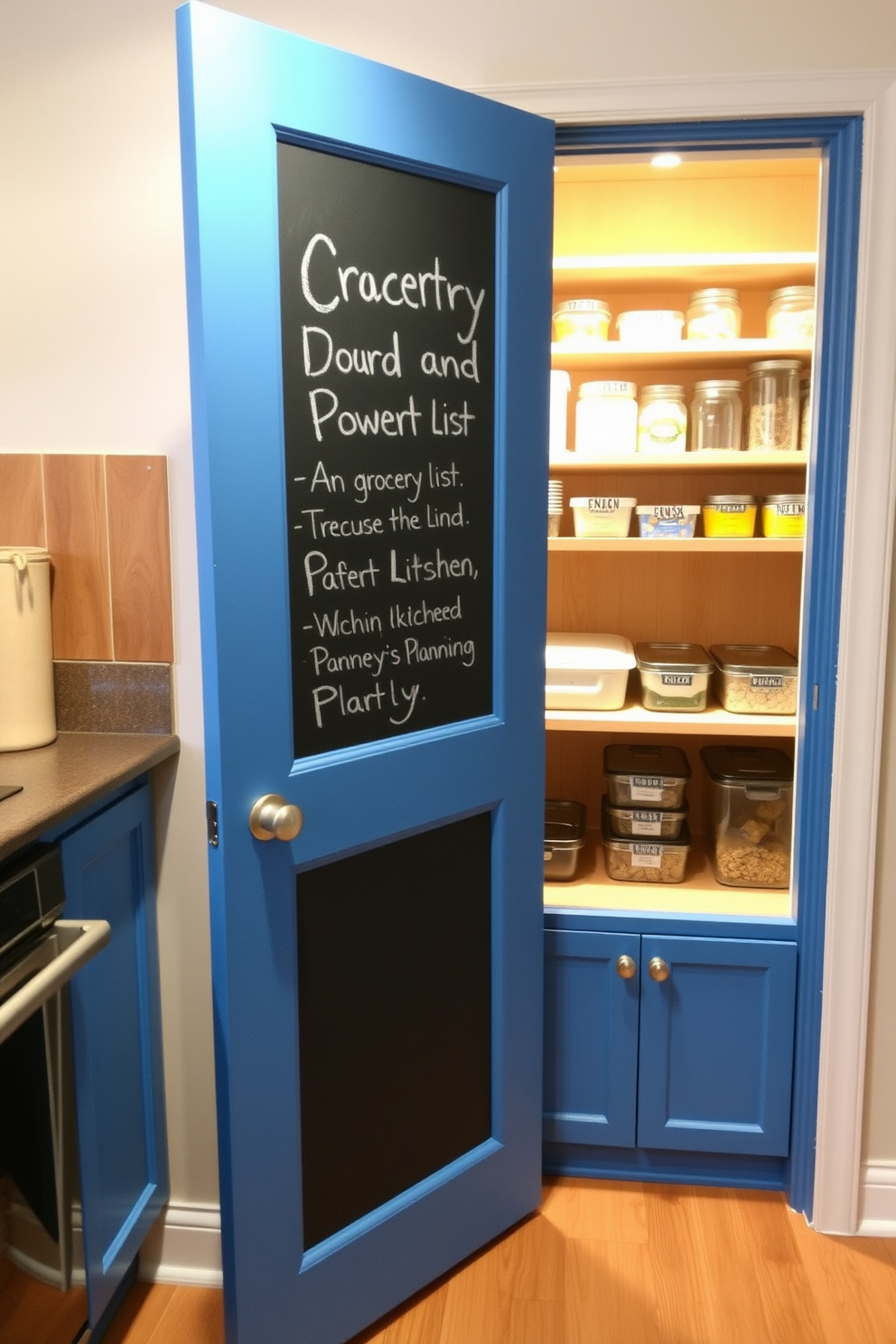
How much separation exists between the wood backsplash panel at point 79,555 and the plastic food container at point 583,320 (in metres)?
1.01

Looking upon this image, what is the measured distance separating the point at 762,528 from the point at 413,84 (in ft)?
3.93

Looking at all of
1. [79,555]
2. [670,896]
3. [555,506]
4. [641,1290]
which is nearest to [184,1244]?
[641,1290]

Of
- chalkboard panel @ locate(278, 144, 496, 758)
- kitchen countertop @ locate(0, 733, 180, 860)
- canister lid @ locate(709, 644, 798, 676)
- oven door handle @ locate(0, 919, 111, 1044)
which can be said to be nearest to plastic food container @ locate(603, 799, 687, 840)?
canister lid @ locate(709, 644, 798, 676)

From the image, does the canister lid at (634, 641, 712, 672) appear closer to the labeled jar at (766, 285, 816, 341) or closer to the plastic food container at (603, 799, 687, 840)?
the plastic food container at (603, 799, 687, 840)

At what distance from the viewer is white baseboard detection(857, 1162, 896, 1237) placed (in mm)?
2023

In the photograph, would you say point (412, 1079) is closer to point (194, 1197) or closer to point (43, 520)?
point (194, 1197)

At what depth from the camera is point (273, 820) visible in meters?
1.47

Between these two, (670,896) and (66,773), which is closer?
(66,773)

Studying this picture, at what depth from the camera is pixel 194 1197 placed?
194 cm

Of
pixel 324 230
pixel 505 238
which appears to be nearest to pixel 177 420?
pixel 324 230

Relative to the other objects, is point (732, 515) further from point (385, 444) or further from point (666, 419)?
point (385, 444)

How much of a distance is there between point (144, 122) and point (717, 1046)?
2.00 m

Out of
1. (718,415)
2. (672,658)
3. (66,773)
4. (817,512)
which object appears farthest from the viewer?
(672,658)

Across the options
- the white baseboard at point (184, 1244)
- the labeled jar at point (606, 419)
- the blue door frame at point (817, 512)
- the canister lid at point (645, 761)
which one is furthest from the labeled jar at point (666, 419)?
the white baseboard at point (184, 1244)
